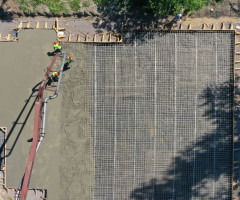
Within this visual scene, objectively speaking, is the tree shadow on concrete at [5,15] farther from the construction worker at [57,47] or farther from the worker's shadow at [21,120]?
the worker's shadow at [21,120]

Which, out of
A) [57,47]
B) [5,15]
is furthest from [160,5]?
[5,15]

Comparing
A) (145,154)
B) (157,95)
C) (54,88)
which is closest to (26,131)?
(54,88)

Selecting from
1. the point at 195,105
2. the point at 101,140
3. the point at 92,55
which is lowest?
the point at 101,140

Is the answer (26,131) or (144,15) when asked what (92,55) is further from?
(26,131)

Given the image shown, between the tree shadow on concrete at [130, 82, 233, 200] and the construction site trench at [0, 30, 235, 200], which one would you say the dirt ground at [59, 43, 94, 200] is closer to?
the construction site trench at [0, 30, 235, 200]

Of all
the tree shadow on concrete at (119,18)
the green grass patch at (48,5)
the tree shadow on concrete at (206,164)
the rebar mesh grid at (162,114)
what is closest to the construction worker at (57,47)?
the rebar mesh grid at (162,114)

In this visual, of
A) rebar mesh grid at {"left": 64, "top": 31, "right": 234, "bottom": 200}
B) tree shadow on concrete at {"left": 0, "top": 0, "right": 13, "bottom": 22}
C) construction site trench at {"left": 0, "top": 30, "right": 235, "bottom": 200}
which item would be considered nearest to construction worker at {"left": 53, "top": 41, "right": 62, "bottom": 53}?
construction site trench at {"left": 0, "top": 30, "right": 235, "bottom": 200}
